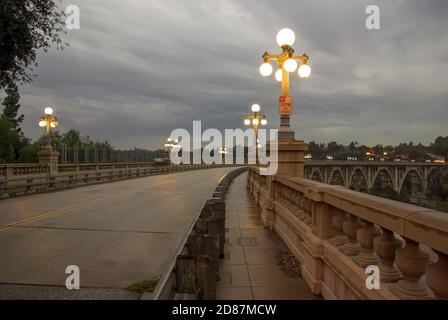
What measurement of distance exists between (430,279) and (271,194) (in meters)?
8.05

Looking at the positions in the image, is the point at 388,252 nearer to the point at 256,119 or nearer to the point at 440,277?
the point at 440,277

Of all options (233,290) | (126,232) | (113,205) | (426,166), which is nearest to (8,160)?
(113,205)

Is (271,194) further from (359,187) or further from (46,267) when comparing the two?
(359,187)

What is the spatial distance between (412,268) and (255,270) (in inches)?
165

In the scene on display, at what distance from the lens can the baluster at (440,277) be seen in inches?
102

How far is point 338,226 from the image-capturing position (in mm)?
5090

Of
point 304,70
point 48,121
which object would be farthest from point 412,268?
point 48,121

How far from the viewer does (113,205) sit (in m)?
15.8

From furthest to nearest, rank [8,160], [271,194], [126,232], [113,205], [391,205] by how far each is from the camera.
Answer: [8,160]
[113,205]
[271,194]
[126,232]
[391,205]

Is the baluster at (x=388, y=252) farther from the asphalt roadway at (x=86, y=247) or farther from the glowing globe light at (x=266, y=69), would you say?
the glowing globe light at (x=266, y=69)

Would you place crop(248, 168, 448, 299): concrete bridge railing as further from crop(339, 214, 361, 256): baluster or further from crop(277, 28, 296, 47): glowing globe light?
crop(277, 28, 296, 47): glowing globe light

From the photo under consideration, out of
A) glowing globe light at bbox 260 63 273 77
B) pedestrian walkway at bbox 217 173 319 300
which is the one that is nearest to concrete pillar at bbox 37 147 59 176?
pedestrian walkway at bbox 217 173 319 300

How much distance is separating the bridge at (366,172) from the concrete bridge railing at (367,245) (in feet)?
169

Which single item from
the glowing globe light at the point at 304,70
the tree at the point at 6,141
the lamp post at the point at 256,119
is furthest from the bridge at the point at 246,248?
the tree at the point at 6,141
